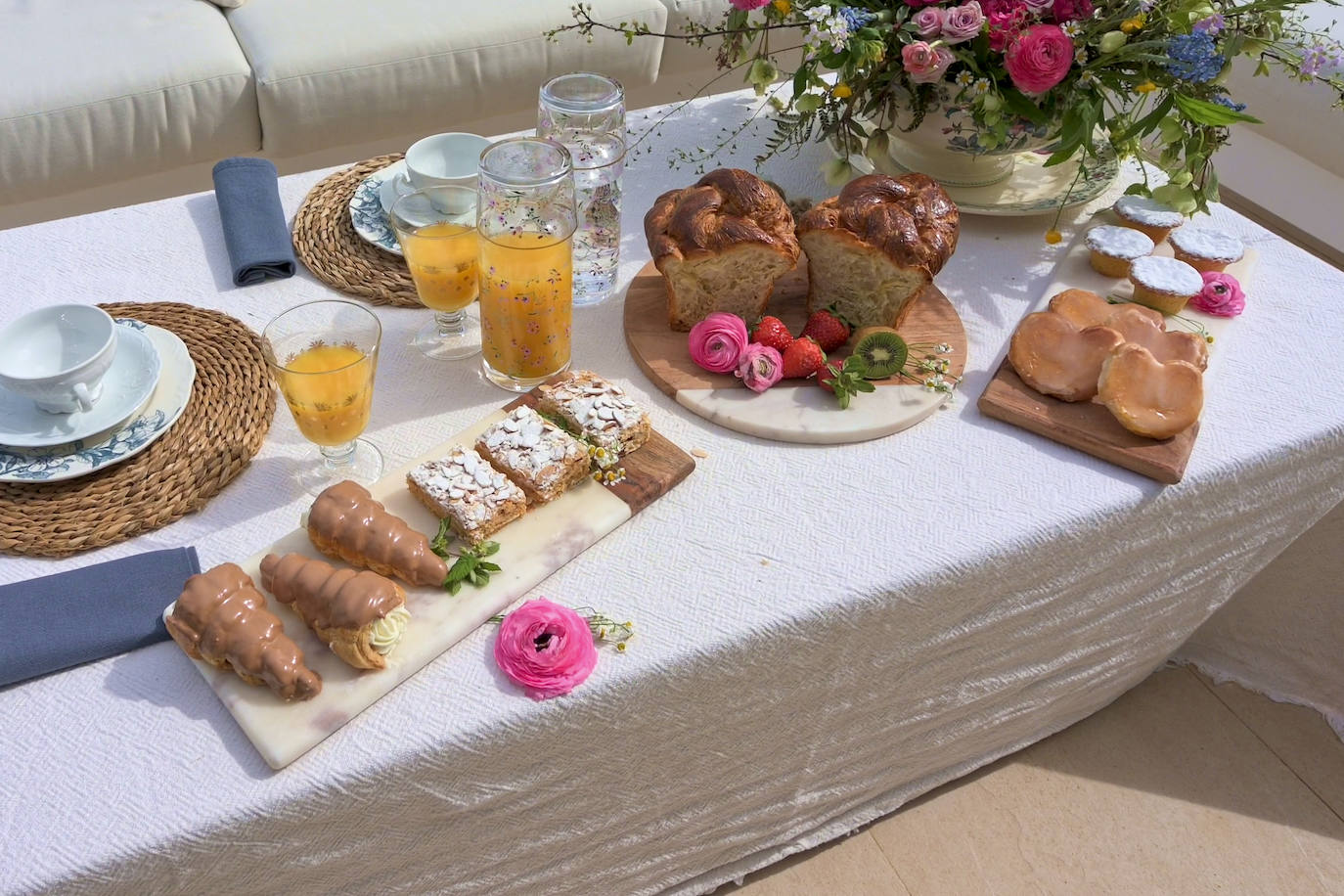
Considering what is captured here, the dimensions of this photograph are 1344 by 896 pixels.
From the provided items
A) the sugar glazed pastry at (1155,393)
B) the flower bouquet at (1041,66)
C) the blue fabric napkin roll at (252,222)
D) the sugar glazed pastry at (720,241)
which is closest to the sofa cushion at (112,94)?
the blue fabric napkin roll at (252,222)

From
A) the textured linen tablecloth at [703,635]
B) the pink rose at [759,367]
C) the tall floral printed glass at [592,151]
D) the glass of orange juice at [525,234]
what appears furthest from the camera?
the tall floral printed glass at [592,151]

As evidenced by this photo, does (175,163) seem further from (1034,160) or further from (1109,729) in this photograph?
(1109,729)

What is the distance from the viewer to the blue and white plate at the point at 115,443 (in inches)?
40.0

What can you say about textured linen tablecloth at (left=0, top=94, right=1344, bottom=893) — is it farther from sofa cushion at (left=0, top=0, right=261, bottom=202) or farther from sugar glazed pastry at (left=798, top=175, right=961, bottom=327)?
sofa cushion at (left=0, top=0, right=261, bottom=202)

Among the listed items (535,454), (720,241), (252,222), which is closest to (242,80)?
(252,222)

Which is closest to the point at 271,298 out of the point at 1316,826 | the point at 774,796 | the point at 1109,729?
the point at 774,796

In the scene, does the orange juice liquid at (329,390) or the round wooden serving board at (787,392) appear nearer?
the orange juice liquid at (329,390)

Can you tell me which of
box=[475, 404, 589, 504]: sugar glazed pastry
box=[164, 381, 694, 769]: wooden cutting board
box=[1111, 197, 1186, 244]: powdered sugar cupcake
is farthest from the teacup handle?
box=[1111, 197, 1186, 244]: powdered sugar cupcake

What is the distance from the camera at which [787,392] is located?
118cm

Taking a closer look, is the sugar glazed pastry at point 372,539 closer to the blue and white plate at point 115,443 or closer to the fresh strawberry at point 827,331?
the blue and white plate at point 115,443

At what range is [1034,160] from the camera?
1.59m

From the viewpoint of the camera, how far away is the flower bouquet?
4.04ft

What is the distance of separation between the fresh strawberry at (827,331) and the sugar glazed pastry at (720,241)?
0.23 ft

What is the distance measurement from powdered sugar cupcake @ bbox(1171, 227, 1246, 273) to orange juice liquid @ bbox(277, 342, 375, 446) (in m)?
1.05
